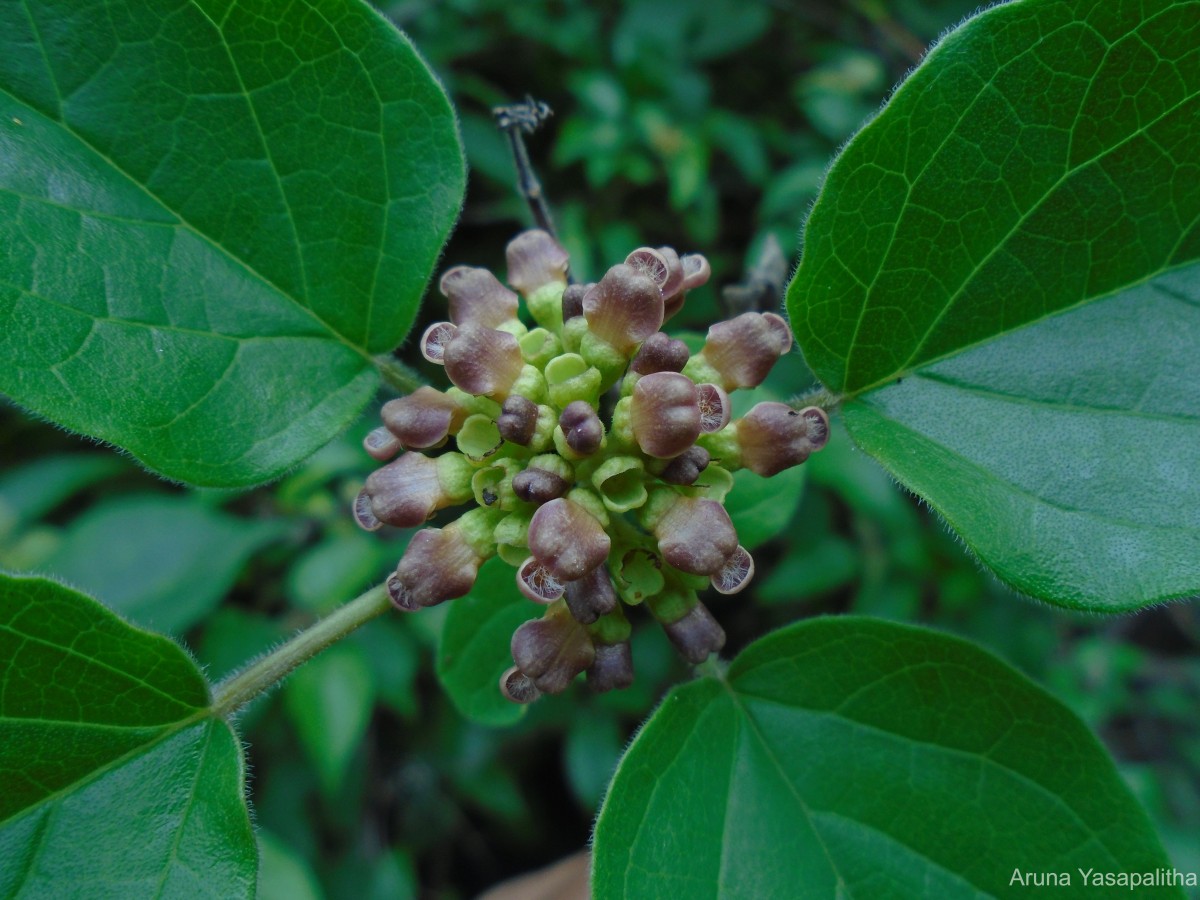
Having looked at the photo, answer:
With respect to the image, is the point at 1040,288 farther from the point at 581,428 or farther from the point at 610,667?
the point at 610,667

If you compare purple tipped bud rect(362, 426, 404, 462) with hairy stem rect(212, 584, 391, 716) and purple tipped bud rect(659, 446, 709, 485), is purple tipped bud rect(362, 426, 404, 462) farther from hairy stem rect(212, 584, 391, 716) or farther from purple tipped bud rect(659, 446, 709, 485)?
purple tipped bud rect(659, 446, 709, 485)

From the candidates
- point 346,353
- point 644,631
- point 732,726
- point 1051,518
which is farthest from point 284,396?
point 644,631

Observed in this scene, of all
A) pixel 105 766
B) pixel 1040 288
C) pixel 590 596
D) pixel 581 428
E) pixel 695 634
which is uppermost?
pixel 1040 288

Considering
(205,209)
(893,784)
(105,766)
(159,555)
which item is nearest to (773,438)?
(893,784)

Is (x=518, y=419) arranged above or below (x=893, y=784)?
above

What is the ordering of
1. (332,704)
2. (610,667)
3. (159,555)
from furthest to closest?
(159,555), (332,704), (610,667)

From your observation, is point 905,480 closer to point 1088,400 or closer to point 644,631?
point 1088,400

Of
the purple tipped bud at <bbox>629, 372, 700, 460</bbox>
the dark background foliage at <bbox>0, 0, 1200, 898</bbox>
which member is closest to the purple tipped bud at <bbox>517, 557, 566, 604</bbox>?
the purple tipped bud at <bbox>629, 372, 700, 460</bbox>
